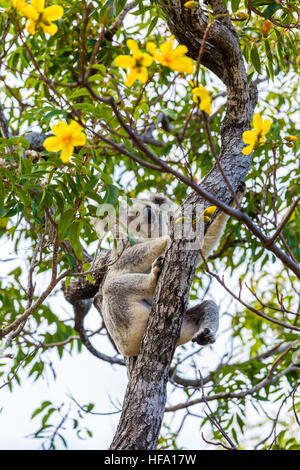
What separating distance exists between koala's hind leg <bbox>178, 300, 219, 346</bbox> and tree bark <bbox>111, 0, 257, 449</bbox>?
0.43 metres

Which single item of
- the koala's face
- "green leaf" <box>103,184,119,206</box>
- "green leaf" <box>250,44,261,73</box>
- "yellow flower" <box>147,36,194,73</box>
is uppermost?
the koala's face

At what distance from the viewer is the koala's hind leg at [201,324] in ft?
10.3

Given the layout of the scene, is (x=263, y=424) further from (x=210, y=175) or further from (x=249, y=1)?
(x=249, y=1)

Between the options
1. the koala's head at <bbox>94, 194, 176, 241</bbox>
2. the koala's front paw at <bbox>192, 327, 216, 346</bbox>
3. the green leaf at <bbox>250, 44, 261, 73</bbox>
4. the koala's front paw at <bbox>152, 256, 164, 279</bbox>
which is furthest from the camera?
the koala's head at <bbox>94, 194, 176, 241</bbox>

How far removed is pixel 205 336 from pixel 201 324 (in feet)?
0.60

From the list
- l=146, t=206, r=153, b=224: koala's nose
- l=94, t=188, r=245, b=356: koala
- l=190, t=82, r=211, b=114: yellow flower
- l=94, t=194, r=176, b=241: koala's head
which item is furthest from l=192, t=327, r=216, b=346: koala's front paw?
l=190, t=82, r=211, b=114: yellow flower

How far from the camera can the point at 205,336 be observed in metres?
3.14

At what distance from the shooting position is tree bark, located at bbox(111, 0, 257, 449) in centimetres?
235

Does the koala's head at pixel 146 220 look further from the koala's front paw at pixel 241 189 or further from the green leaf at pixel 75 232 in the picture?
the green leaf at pixel 75 232

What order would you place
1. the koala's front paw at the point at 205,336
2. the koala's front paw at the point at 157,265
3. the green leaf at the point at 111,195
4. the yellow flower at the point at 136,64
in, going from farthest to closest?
the koala's front paw at the point at 205,336 < the koala's front paw at the point at 157,265 < the green leaf at the point at 111,195 < the yellow flower at the point at 136,64

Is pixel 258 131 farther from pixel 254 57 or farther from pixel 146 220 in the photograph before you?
pixel 146 220

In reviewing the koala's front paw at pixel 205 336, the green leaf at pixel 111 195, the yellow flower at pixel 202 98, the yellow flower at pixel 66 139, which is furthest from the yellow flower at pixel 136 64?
the koala's front paw at pixel 205 336

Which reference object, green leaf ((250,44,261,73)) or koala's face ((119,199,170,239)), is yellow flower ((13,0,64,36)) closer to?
green leaf ((250,44,261,73))

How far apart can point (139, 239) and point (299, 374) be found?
191cm
